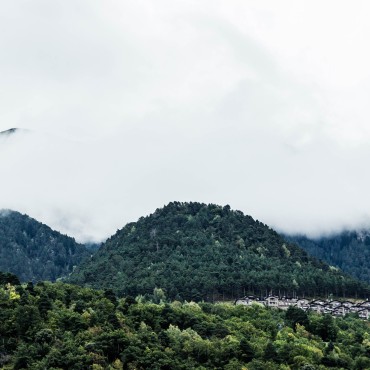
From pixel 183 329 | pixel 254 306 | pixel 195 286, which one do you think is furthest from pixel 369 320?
pixel 183 329

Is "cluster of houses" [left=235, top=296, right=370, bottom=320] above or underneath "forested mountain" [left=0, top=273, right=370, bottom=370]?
above

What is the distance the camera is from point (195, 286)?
200 m

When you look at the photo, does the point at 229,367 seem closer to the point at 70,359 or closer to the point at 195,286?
the point at 70,359

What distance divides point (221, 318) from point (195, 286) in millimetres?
52307

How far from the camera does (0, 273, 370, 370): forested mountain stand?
11106 cm

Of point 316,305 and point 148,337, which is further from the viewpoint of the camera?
point 316,305

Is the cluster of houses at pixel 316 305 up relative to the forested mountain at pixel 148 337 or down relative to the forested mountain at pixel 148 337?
up

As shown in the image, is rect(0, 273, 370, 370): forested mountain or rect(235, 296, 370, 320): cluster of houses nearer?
rect(0, 273, 370, 370): forested mountain

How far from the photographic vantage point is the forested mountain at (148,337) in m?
111

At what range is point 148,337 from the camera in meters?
121

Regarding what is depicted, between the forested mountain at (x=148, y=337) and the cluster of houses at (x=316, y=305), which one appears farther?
the cluster of houses at (x=316, y=305)

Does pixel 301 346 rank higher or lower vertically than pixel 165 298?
lower

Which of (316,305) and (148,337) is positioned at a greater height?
(316,305)

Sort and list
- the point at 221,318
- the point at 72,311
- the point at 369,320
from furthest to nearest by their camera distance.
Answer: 1. the point at 369,320
2. the point at 221,318
3. the point at 72,311
